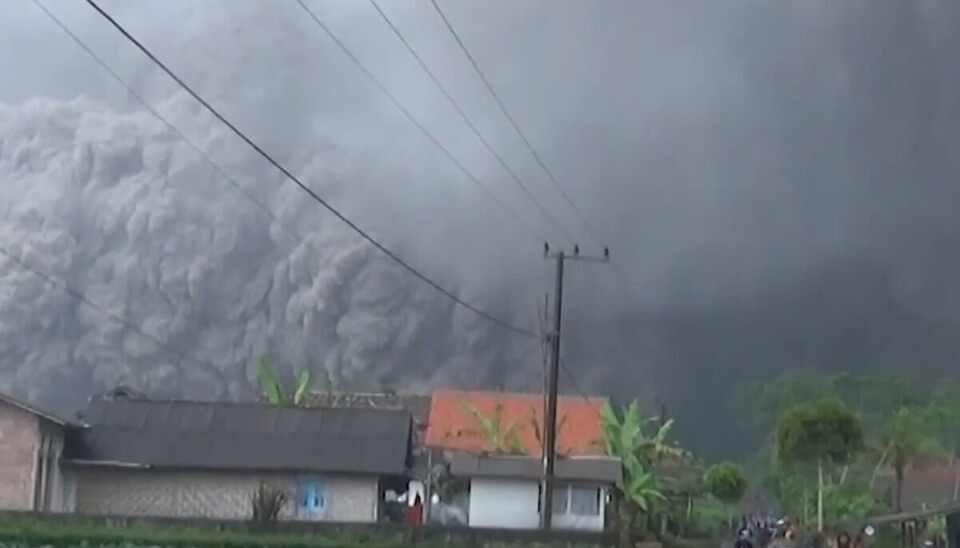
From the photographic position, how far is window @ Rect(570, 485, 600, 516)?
56.2 m

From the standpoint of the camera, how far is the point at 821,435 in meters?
55.2

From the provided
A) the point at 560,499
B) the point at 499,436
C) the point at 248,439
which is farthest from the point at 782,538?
the point at 248,439

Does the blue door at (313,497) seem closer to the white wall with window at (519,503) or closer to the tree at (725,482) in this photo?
the white wall with window at (519,503)

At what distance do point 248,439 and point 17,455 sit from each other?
748 centimetres

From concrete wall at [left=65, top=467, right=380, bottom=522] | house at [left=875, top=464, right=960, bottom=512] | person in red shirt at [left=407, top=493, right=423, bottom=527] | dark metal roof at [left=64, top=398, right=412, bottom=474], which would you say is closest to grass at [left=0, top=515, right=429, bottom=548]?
dark metal roof at [left=64, top=398, right=412, bottom=474]

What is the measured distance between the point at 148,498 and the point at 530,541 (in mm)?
13987

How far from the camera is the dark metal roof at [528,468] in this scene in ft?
182

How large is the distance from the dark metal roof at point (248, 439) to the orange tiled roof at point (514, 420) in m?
21.3

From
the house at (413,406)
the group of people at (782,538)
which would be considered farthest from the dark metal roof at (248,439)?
the group of people at (782,538)

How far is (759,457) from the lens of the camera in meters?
107

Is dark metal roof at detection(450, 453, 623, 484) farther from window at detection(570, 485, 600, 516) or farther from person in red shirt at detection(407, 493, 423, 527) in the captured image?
person in red shirt at detection(407, 493, 423, 527)

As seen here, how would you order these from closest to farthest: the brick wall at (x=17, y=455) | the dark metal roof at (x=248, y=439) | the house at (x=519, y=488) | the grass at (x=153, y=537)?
1. the grass at (x=153, y=537)
2. the brick wall at (x=17, y=455)
3. the dark metal roof at (x=248, y=439)
4. the house at (x=519, y=488)

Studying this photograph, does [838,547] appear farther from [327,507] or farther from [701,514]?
[701,514]

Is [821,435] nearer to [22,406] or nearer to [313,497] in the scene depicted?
[313,497]
